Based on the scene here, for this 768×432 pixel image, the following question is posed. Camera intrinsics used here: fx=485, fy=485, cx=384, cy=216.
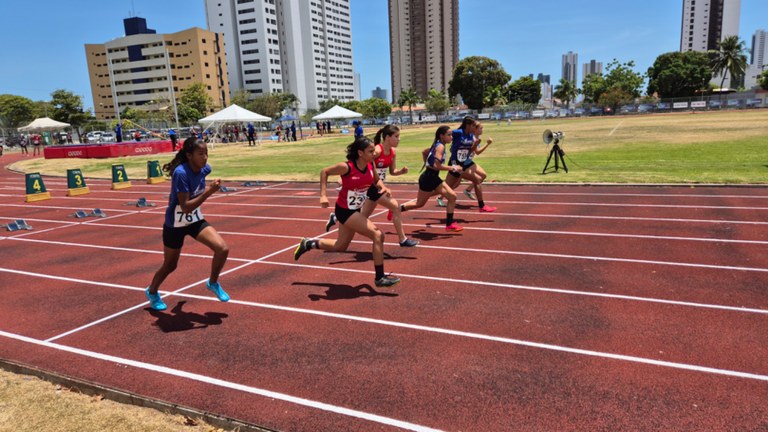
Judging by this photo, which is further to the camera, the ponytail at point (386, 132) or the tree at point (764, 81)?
the tree at point (764, 81)

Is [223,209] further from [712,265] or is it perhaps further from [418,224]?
[712,265]

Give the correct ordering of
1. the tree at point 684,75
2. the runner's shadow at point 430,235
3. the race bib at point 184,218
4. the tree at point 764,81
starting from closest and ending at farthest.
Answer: the race bib at point 184,218, the runner's shadow at point 430,235, the tree at point 764,81, the tree at point 684,75

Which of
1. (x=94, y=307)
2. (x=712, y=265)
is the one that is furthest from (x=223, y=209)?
(x=712, y=265)

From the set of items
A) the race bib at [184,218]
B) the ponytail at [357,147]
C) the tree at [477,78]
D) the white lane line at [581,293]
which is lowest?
the white lane line at [581,293]

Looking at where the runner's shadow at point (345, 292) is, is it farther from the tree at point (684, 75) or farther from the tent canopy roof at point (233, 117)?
the tree at point (684, 75)

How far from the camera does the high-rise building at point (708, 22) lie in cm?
15275

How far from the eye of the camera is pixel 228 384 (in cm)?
416

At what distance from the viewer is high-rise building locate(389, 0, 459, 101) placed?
186500 millimetres

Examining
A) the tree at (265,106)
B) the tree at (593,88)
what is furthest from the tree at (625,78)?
the tree at (265,106)

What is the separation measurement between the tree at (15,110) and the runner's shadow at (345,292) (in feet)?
326

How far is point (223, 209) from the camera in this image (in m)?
13.3

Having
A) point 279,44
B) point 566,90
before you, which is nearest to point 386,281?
point 566,90

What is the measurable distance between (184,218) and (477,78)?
10553 cm

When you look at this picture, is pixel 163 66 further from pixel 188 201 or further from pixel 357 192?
pixel 188 201
